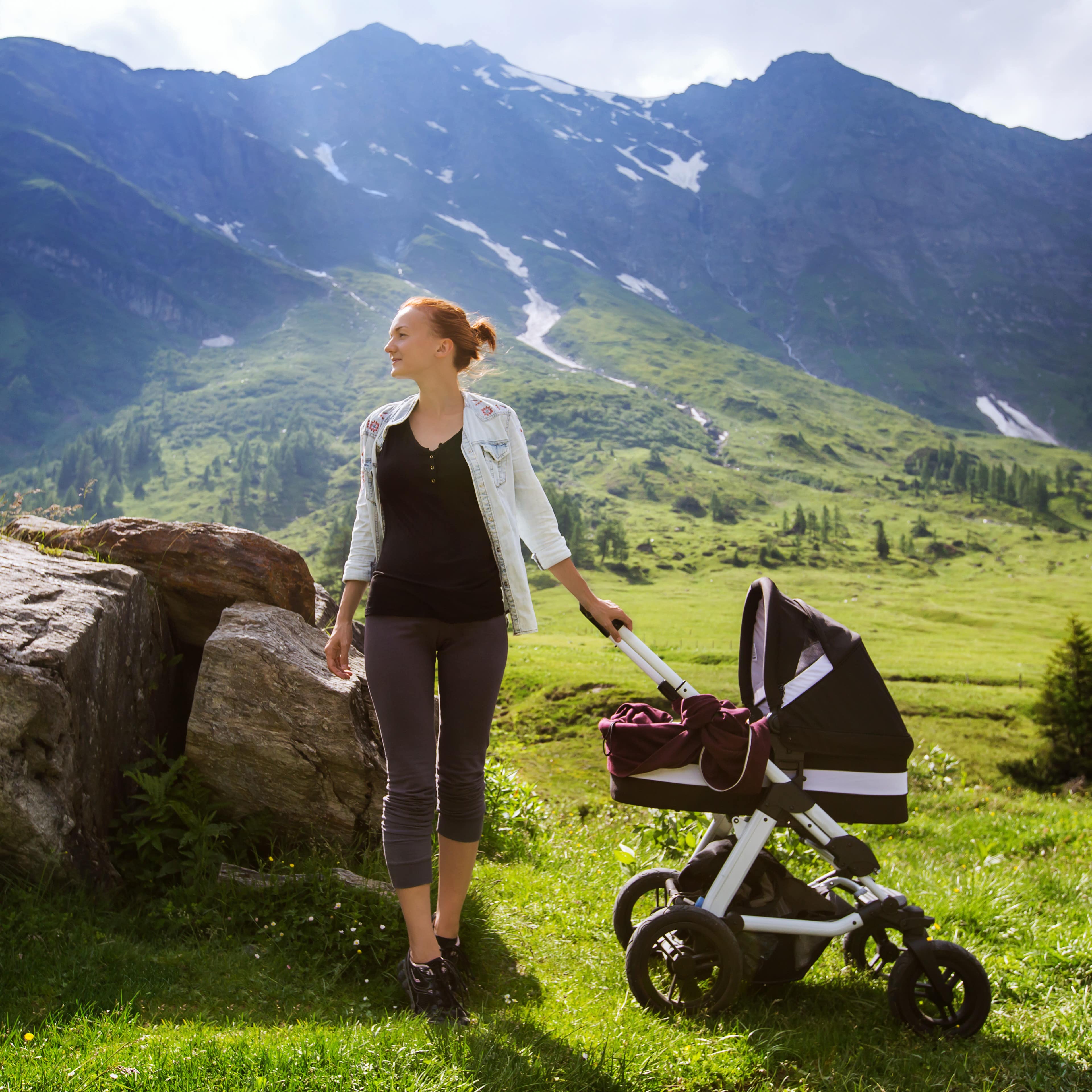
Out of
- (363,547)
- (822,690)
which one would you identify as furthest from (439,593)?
(822,690)

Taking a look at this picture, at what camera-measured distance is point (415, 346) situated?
14.9 feet

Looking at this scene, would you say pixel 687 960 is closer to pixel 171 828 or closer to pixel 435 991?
pixel 435 991

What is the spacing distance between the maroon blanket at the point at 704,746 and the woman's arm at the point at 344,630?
153 cm

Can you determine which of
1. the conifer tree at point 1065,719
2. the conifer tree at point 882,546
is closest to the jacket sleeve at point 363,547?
the conifer tree at point 1065,719

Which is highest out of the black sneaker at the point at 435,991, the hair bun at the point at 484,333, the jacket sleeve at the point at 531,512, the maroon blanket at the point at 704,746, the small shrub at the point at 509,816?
the hair bun at the point at 484,333

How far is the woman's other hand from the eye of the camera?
4609 millimetres

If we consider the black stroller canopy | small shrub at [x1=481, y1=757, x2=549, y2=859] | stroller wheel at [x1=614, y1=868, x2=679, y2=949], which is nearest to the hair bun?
the black stroller canopy

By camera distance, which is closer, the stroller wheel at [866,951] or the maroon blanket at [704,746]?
the maroon blanket at [704,746]

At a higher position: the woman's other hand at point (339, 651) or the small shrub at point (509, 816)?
the woman's other hand at point (339, 651)

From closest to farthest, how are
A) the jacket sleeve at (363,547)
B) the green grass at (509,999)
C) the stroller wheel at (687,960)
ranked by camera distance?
the green grass at (509,999) → the stroller wheel at (687,960) → the jacket sleeve at (363,547)

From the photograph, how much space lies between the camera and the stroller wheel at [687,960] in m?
4.41

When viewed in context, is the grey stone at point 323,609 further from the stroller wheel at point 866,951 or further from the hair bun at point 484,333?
the stroller wheel at point 866,951

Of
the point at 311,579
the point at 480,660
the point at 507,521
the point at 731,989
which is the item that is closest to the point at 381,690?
the point at 480,660

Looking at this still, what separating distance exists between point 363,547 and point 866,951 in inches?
166
